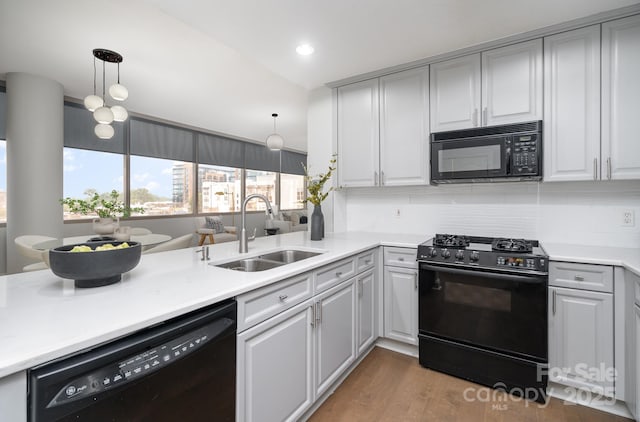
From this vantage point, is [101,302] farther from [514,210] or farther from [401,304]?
[514,210]

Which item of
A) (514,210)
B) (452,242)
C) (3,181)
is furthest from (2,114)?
(514,210)

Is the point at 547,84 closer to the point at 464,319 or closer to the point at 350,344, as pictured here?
the point at 464,319

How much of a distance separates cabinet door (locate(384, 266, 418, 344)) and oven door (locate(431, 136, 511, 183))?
0.85 metres

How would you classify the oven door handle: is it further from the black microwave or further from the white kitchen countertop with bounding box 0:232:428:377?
the white kitchen countertop with bounding box 0:232:428:377

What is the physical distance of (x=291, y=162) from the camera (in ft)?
30.0

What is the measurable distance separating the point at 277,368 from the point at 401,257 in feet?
4.50

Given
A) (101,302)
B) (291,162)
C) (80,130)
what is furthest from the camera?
(291,162)

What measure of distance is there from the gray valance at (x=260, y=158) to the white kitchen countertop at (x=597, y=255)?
21.9 ft

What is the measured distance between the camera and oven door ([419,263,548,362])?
74.2 inches

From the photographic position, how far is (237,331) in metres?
1.24

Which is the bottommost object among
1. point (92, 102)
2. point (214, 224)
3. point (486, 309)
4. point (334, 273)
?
point (486, 309)

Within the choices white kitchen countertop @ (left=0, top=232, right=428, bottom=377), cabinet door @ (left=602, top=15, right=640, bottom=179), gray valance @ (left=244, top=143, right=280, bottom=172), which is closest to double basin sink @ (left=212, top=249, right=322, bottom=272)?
white kitchen countertop @ (left=0, top=232, right=428, bottom=377)

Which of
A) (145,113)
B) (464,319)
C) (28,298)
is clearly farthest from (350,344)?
(145,113)

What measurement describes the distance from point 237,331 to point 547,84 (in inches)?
101
